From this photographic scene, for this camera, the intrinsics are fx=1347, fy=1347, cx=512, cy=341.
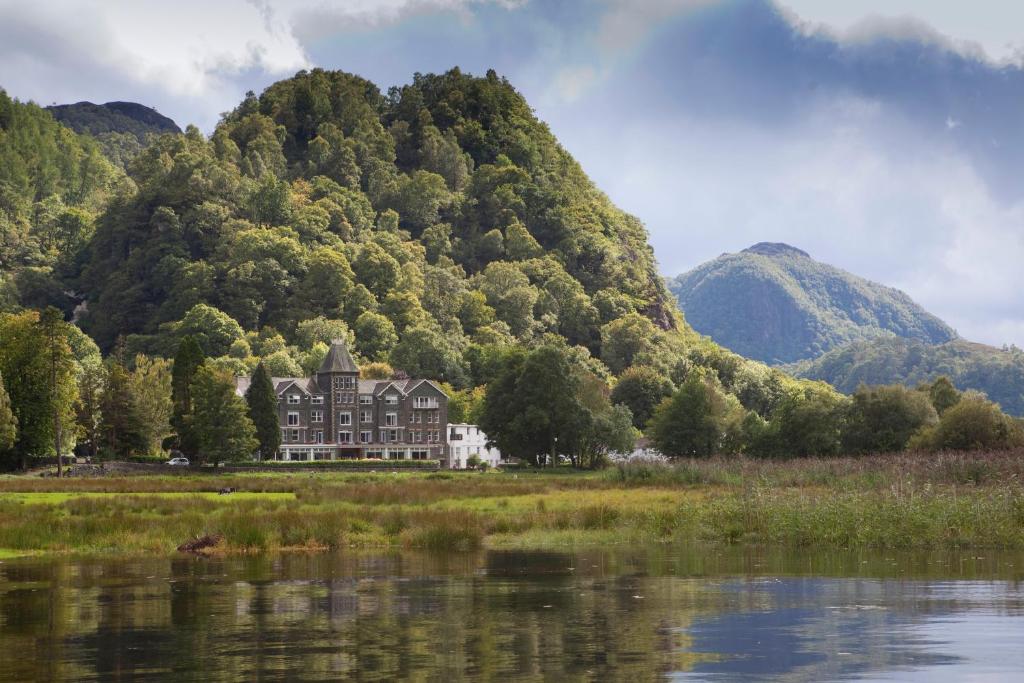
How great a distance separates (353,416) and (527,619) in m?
143

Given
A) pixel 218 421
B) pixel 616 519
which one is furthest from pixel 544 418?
pixel 616 519

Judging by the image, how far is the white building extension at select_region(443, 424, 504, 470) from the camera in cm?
16712

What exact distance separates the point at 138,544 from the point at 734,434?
285ft

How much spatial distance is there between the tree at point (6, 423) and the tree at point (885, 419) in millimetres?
61230

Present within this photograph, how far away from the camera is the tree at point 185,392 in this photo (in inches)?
4697

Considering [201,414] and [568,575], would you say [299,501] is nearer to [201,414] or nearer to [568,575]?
[568,575]

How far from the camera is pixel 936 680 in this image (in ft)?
61.5

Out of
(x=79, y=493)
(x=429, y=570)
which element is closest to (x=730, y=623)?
(x=429, y=570)

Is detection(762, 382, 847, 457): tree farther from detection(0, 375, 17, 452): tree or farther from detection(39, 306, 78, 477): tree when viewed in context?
detection(0, 375, 17, 452): tree

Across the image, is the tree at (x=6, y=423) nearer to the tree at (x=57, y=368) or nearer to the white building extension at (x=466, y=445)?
the tree at (x=57, y=368)

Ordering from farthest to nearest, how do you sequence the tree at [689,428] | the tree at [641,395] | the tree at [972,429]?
1. the tree at [641,395]
2. the tree at [689,428]
3. the tree at [972,429]

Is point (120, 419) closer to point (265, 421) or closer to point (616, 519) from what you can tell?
point (265, 421)

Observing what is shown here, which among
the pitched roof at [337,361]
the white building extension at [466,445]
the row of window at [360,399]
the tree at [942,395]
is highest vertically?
the pitched roof at [337,361]

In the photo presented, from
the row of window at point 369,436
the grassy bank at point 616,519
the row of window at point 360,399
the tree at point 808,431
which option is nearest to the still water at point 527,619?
the grassy bank at point 616,519
